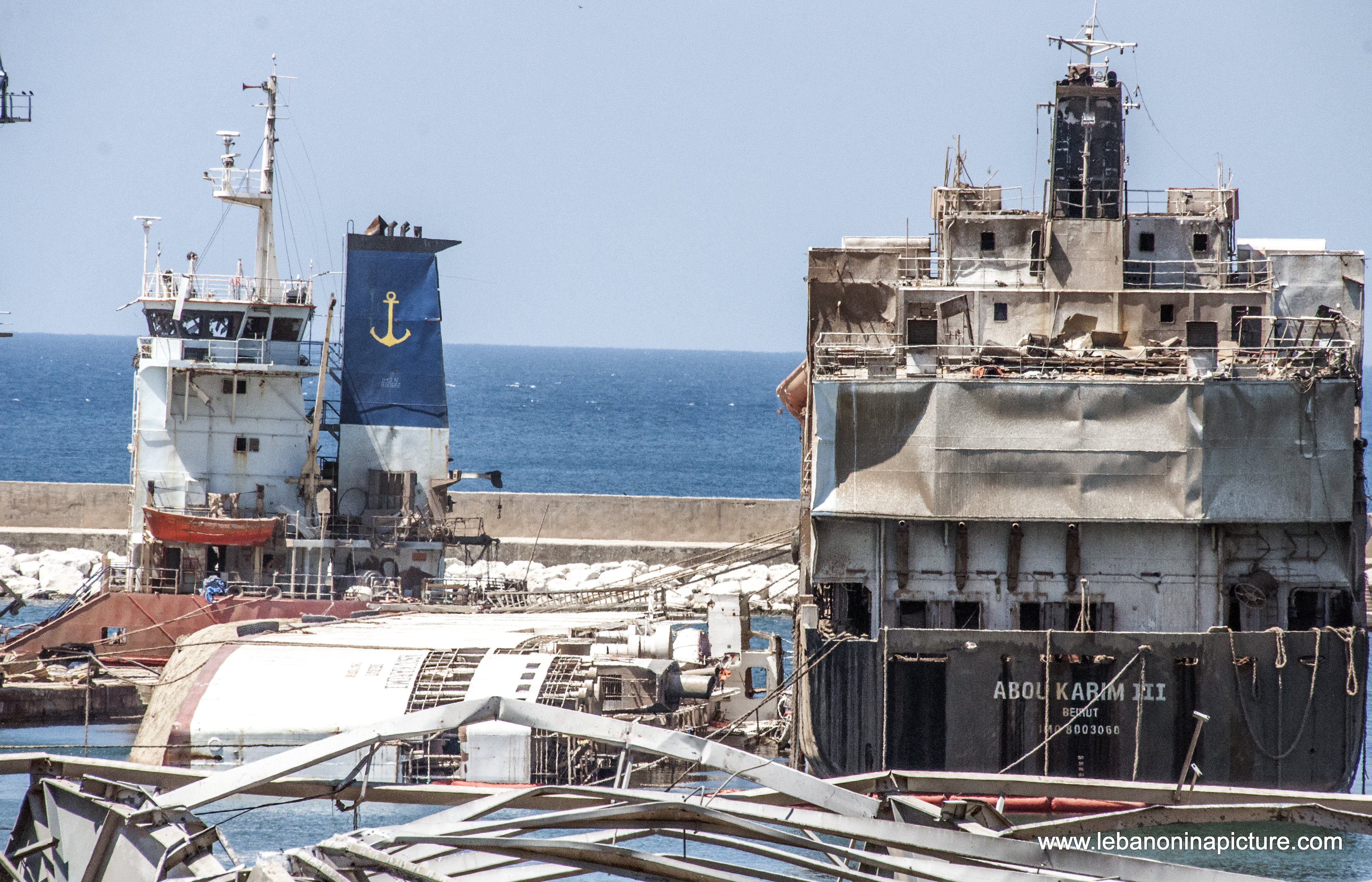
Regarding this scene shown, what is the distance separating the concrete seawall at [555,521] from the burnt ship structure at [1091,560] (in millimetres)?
31139

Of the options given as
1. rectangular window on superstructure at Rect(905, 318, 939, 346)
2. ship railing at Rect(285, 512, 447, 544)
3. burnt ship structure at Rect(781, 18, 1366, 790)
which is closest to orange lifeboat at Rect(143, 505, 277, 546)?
ship railing at Rect(285, 512, 447, 544)

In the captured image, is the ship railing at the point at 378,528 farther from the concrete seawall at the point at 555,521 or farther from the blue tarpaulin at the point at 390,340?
the concrete seawall at the point at 555,521

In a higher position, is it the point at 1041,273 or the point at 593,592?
the point at 1041,273

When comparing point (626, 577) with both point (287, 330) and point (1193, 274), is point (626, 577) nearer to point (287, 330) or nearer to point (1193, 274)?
point (287, 330)

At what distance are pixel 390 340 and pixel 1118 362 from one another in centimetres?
2626

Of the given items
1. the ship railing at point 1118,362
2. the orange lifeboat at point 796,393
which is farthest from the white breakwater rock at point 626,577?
the ship railing at point 1118,362

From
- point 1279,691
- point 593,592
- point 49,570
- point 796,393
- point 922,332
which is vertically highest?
point 922,332

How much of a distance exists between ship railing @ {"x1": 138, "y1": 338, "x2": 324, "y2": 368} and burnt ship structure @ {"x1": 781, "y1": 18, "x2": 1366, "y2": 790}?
20.7 metres

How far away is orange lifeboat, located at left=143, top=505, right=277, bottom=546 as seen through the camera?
142 feet

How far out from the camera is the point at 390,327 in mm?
48062

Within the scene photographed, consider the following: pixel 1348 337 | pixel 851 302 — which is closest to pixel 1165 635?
pixel 1348 337

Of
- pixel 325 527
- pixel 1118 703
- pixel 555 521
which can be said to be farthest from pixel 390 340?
pixel 1118 703

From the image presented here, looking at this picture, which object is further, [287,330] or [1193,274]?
[287,330]

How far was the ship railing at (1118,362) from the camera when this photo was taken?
26.8 metres
